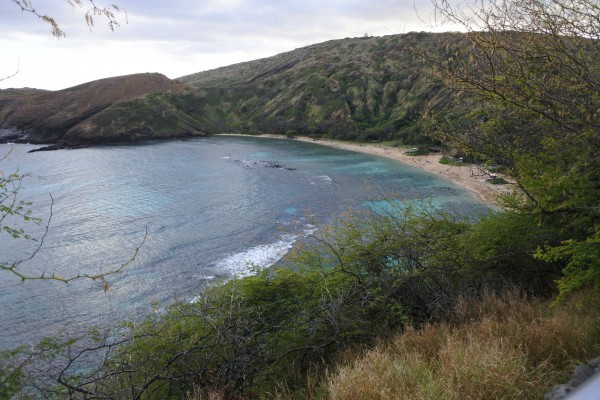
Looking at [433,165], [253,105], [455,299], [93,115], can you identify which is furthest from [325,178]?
[93,115]

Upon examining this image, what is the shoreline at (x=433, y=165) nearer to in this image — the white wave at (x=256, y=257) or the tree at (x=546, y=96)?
the white wave at (x=256, y=257)

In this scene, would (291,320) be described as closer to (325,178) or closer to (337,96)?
(325,178)

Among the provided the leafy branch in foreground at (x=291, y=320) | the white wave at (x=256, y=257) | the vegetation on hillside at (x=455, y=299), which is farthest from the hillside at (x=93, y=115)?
the vegetation on hillside at (x=455, y=299)

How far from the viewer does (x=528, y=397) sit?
4543 mm

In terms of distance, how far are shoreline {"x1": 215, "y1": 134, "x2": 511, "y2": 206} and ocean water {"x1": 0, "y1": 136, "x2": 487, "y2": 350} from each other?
173cm

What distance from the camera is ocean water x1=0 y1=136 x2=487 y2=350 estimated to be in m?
20.9

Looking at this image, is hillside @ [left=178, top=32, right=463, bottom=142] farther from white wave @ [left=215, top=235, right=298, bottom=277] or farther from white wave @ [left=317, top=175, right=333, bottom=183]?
white wave @ [left=215, top=235, right=298, bottom=277]

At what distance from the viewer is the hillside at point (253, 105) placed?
9362 cm

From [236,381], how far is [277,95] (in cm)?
11421

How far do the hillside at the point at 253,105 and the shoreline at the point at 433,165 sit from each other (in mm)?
6119

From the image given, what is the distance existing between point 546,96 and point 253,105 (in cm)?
11510

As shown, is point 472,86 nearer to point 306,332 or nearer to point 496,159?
point 496,159

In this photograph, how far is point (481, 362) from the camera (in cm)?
498

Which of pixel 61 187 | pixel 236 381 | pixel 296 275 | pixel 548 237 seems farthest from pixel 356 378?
pixel 61 187
